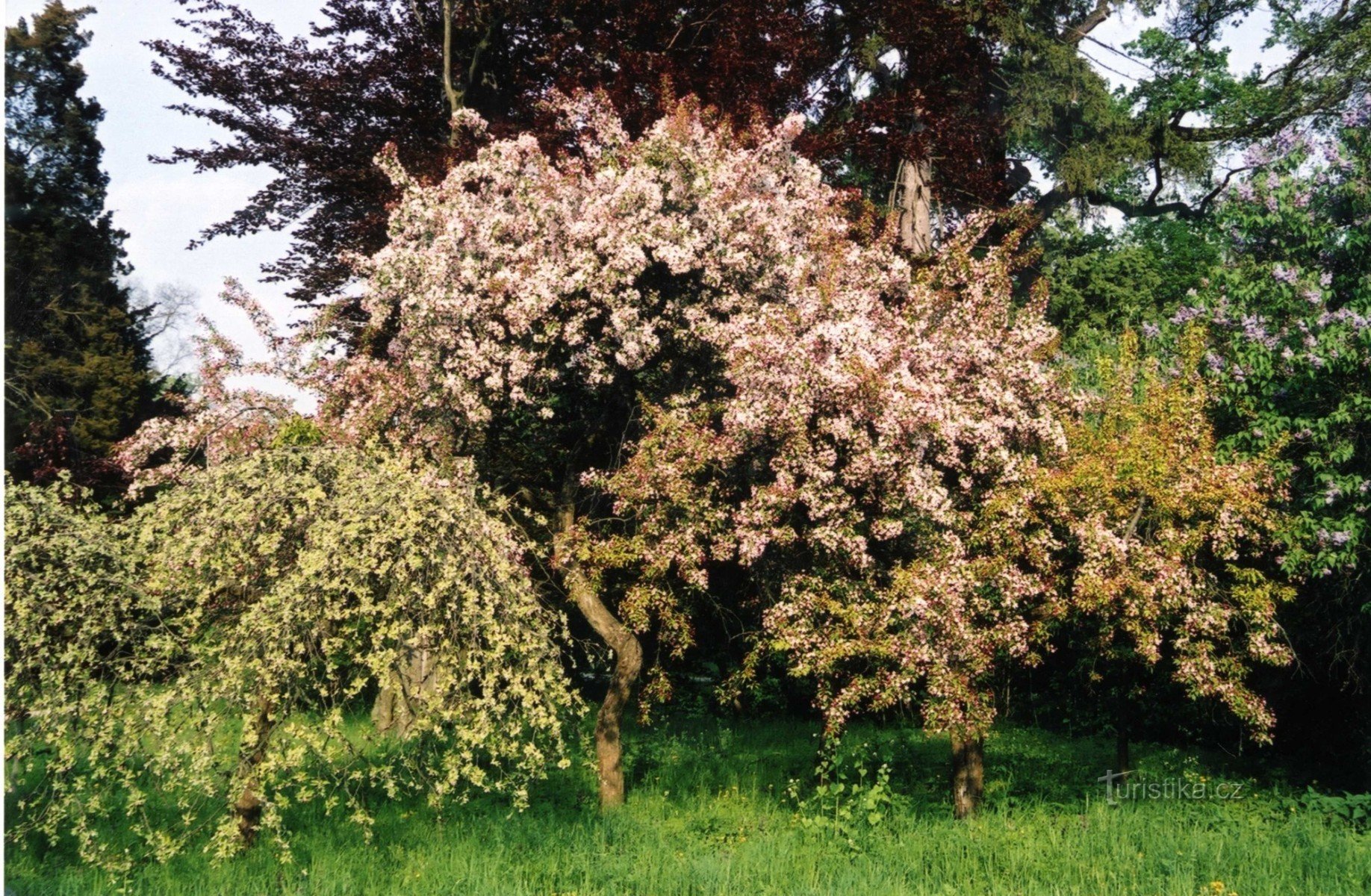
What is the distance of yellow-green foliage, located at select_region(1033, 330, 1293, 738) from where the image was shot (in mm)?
8766

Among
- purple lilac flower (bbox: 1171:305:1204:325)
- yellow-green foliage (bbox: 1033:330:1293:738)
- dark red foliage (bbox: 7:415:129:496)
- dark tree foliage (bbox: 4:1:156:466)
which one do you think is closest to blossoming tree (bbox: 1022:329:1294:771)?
yellow-green foliage (bbox: 1033:330:1293:738)

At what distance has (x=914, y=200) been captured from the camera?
16438mm

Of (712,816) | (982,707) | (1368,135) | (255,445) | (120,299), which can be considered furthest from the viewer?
(120,299)

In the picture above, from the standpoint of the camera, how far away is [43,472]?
1639 centimetres

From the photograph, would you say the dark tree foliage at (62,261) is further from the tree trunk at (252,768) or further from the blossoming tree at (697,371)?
the tree trunk at (252,768)

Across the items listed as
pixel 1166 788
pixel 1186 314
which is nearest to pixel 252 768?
pixel 1166 788

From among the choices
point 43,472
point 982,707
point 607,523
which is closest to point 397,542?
point 607,523

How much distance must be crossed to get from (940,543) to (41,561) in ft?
22.1

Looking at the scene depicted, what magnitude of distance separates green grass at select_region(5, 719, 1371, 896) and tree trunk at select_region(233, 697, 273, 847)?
246mm

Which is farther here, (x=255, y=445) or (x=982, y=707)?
(x=255, y=445)

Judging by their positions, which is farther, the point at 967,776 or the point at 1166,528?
the point at 967,776

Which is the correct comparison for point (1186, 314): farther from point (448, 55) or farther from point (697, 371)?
point (448, 55)

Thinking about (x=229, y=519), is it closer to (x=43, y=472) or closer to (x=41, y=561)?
(x=41, y=561)

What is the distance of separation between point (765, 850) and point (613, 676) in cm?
263
